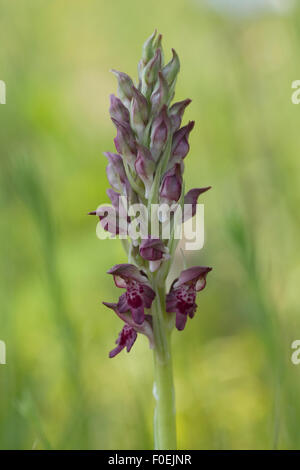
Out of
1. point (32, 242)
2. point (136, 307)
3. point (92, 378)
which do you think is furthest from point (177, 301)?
point (32, 242)

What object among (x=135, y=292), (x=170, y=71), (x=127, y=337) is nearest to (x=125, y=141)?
(x=170, y=71)

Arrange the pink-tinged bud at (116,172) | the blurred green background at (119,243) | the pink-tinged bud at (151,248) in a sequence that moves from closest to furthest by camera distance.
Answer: the pink-tinged bud at (151,248), the pink-tinged bud at (116,172), the blurred green background at (119,243)

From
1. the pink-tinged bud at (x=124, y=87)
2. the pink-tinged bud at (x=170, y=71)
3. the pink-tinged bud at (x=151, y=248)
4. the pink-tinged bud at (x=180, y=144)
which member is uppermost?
the pink-tinged bud at (x=170, y=71)

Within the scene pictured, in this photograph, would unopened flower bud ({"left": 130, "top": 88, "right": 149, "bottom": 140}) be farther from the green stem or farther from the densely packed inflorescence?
the green stem

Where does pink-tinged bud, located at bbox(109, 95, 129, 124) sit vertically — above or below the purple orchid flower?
above

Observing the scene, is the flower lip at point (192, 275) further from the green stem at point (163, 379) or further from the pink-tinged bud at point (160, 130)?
the pink-tinged bud at point (160, 130)

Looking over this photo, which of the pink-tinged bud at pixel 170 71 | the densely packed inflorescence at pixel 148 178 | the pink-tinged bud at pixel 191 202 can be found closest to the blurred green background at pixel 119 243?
the pink-tinged bud at pixel 191 202

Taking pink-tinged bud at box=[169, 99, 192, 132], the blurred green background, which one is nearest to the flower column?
pink-tinged bud at box=[169, 99, 192, 132]
